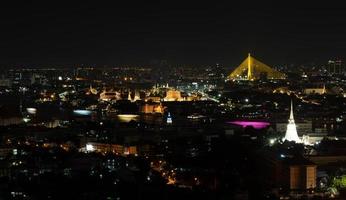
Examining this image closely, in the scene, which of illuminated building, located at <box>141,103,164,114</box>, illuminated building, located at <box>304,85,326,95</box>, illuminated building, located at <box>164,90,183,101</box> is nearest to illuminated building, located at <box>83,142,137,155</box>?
illuminated building, located at <box>141,103,164,114</box>

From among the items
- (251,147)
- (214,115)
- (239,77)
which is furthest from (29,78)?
(251,147)

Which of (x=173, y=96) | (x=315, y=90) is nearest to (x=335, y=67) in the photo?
(x=315, y=90)

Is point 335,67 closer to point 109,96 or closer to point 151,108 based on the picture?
point 109,96

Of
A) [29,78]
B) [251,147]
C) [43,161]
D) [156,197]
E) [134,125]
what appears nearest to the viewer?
[156,197]

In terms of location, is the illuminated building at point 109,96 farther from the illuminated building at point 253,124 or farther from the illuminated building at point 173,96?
the illuminated building at point 253,124

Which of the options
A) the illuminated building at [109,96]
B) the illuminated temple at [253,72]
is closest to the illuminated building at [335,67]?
the illuminated temple at [253,72]

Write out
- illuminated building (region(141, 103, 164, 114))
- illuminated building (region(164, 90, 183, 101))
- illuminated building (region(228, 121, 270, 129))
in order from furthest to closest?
illuminated building (region(164, 90, 183, 101)), illuminated building (region(141, 103, 164, 114)), illuminated building (region(228, 121, 270, 129))

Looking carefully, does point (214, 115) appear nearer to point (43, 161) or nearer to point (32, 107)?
point (32, 107)

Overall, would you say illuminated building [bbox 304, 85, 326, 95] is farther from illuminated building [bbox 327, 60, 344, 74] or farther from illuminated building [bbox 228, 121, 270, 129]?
illuminated building [bbox 327, 60, 344, 74]

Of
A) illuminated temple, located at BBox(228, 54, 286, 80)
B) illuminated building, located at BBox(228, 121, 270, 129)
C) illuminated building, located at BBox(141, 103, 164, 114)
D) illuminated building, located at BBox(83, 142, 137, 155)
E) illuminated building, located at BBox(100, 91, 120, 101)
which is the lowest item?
illuminated building, located at BBox(83, 142, 137, 155)
